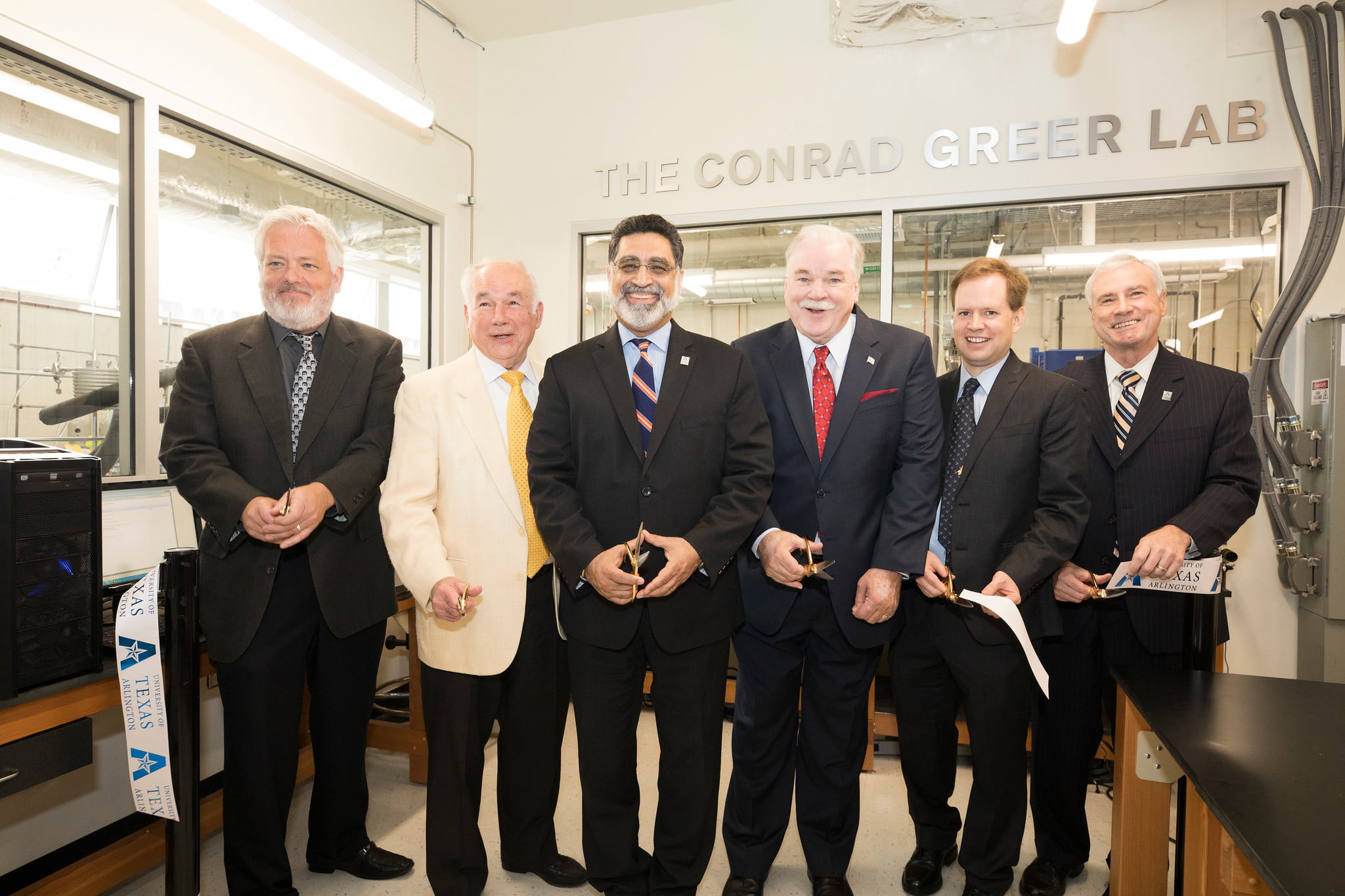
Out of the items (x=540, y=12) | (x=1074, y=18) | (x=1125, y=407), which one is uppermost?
(x=540, y=12)

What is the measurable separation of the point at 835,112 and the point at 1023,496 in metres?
2.83

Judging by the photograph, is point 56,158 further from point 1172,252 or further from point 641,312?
point 1172,252

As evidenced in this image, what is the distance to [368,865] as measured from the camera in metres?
2.45

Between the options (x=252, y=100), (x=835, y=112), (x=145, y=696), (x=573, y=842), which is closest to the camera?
(x=145, y=696)

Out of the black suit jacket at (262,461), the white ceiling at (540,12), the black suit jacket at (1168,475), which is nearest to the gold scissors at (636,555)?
the black suit jacket at (262,461)

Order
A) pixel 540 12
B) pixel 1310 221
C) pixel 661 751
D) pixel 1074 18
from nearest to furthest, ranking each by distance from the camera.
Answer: pixel 661 751, pixel 1074 18, pixel 1310 221, pixel 540 12

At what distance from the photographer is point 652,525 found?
2012 millimetres

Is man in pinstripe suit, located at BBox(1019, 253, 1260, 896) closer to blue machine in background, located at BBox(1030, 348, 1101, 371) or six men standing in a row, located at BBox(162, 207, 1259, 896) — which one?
six men standing in a row, located at BBox(162, 207, 1259, 896)

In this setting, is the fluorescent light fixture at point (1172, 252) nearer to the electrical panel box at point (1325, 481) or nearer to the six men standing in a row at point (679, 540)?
the electrical panel box at point (1325, 481)

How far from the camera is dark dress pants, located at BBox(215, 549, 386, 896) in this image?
2.12m

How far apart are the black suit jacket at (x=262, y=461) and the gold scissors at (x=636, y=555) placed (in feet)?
2.72

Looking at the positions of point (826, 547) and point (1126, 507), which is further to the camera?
point (1126, 507)

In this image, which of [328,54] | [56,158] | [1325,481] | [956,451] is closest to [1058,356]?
[1325,481]

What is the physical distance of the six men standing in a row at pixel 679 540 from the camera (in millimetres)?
2061
